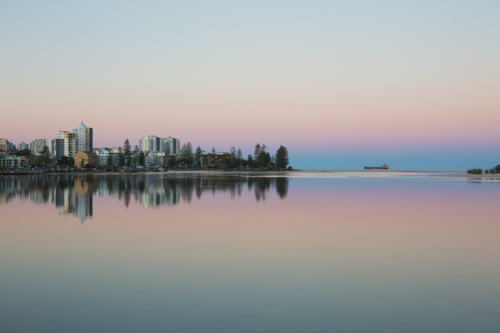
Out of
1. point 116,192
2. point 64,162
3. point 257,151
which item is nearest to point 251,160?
point 257,151

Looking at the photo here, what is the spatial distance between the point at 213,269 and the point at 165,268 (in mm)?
1165

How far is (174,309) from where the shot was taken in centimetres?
640

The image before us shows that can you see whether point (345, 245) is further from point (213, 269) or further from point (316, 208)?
point (316, 208)

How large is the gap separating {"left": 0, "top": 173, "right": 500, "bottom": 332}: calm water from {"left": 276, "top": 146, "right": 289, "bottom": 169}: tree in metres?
151

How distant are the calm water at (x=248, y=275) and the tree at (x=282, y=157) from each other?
151 metres

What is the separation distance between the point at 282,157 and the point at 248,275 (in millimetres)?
160232

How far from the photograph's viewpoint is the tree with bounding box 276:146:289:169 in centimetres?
16775

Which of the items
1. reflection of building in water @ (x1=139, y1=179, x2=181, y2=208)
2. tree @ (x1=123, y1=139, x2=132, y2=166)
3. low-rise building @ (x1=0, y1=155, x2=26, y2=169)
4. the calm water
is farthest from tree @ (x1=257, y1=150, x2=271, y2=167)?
the calm water

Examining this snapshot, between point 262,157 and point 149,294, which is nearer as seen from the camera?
point 149,294

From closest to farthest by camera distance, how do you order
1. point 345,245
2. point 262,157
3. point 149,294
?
point 149,294 < point 345,245 < point 262,157

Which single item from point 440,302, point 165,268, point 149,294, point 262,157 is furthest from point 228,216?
point 262,157

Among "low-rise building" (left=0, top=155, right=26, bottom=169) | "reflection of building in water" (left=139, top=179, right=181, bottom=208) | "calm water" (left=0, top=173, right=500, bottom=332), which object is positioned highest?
"low-rise building" (left=0, top=155, right=26, bottom=169)

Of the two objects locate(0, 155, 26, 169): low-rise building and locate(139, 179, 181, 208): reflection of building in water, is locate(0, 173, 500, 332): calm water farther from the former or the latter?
locate(0, 155, 26, 169): low-rise building

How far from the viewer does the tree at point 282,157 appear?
16775 cm
